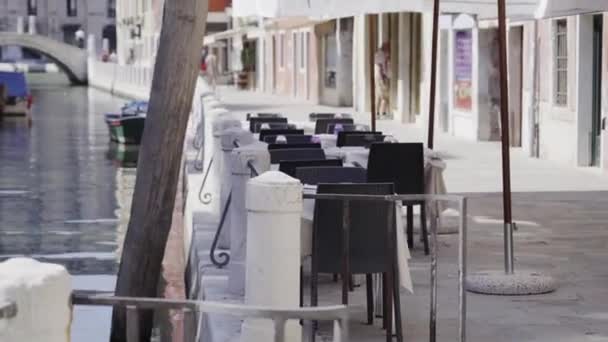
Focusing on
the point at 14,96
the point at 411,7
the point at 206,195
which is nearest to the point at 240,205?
the point at 411,7

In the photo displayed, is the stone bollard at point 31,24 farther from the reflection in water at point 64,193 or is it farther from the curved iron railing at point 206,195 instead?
the curved iron railing at point 206,195

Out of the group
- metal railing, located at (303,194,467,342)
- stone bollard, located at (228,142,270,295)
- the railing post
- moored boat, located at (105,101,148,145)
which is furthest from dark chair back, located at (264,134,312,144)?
moored boat, located at (105,101,148,145)

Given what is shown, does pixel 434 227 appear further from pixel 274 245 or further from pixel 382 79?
pixel 382 79

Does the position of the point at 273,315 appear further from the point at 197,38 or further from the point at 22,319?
the point at 197,38

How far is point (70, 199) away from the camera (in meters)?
28.5

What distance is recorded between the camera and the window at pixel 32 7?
13188cm

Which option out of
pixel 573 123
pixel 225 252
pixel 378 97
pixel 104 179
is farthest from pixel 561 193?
pixel 378 97

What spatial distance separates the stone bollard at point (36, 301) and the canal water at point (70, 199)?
28.7ft

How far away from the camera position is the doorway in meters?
21.5

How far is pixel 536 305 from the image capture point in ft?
33.9

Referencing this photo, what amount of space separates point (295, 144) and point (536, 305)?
377cm

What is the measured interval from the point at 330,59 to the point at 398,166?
37117 mm

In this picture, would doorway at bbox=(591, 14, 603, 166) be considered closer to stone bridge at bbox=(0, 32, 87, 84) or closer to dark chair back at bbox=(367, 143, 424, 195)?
dark chair back at bbox=(367, 143, 424, 195)

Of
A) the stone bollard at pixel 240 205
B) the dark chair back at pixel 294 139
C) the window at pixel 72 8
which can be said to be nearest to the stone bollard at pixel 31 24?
the window at pixel 72 8
